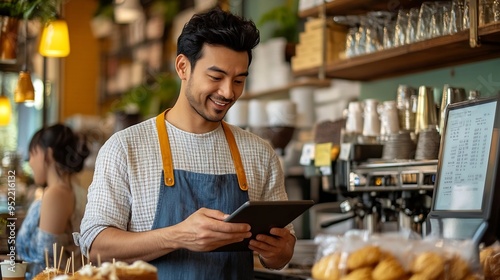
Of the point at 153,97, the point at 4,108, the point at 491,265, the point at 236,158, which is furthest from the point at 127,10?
the point at 491,265

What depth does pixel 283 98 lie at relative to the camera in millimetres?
6148

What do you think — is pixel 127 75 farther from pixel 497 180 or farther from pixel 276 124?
pixel 497 180

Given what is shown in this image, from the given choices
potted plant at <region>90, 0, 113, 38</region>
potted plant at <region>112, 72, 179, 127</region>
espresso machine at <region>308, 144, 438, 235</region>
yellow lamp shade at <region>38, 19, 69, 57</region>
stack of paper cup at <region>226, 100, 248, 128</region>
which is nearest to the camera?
espresso machine at <region>308, 144, 438, 235</region>

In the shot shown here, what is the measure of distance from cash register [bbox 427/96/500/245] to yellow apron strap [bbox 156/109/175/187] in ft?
2.81

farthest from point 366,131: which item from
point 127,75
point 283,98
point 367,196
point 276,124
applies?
point 127,75

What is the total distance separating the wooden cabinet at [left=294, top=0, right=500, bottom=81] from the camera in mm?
3438

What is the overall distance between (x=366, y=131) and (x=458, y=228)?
1770 mm

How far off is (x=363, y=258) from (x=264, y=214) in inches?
18.6

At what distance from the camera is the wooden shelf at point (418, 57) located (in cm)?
341

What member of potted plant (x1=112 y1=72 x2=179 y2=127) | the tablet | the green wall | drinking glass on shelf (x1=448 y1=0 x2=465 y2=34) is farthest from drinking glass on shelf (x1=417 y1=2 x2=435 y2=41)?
potted plant (x1=112 y1=72 x2=179 y2=127)

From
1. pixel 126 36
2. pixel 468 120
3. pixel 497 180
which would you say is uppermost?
pixel 126 36

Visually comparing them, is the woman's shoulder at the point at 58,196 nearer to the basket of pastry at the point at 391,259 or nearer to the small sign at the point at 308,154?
the small sign at the point at 308,154

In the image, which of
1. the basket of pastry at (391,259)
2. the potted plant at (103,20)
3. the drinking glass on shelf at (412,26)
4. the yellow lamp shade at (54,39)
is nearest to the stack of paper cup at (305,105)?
the yellow lamp shade at (54,39)

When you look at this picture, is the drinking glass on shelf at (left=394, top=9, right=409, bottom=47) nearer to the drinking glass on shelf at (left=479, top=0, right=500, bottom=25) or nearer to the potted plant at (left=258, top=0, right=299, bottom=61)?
the drinking glass on shelf at (left=479, top=0, right=500, bottom=25)
